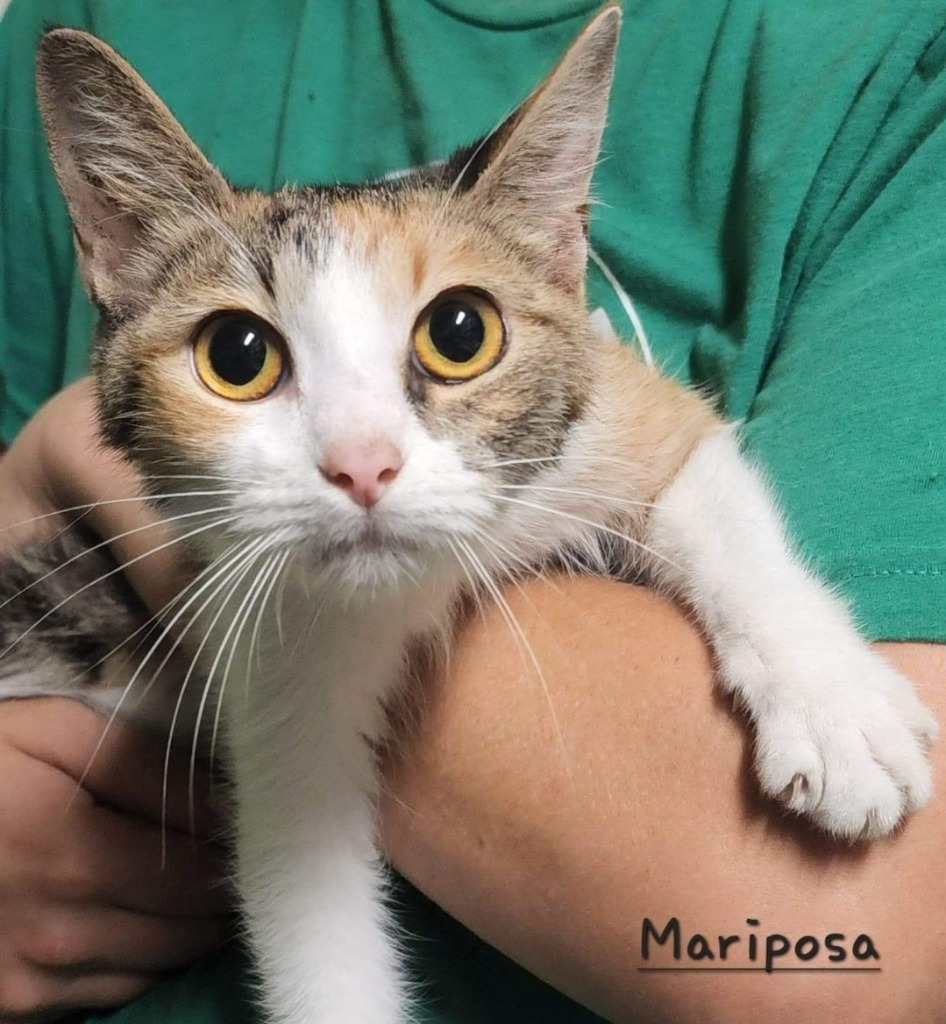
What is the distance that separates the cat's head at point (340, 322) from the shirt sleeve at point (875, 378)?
0.20 metres

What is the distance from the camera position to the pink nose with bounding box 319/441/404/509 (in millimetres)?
497

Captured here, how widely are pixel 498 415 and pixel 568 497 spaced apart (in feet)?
0.64

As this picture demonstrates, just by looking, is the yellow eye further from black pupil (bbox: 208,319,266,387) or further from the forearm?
the forearm

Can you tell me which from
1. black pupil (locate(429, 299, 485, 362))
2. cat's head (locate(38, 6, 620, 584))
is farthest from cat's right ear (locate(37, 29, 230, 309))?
black pupil (locate(429, 299, 485, 362))

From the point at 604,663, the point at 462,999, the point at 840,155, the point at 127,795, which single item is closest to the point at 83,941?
the point at 127,795

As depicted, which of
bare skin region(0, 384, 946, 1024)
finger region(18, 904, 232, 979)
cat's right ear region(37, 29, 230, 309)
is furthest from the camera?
finger region(18, 904, 232, 979)

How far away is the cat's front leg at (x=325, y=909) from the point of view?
0.70 metres

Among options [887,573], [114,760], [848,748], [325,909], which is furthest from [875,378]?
[114,760]

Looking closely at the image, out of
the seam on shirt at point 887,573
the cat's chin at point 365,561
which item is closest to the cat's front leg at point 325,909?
the cat's chin at point 365,561

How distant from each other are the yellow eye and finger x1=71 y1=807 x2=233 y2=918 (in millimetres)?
520

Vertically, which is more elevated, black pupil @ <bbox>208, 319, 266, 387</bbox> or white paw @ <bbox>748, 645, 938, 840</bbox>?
black pupil @ <bbox>208, 319, 266, 387</bbox>

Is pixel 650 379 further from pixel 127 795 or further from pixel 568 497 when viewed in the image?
pixel 127 795

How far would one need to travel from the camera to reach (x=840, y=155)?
0.77m

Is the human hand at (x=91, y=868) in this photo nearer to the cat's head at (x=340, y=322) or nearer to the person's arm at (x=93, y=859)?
the person's arm at (x=93, y=859)
